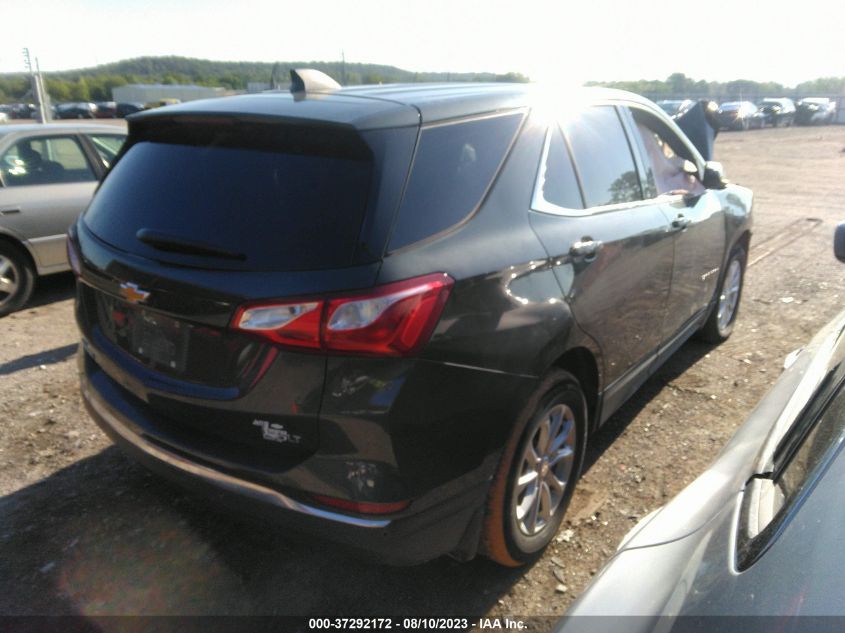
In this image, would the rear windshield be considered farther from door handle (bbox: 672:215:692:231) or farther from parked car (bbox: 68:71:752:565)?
door handle (bbox: 672:215:692:231)

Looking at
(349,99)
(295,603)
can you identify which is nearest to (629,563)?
(295,603)

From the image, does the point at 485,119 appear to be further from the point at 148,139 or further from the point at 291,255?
the point at 148,139

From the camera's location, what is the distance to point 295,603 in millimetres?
2570

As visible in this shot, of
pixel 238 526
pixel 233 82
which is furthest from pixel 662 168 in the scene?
pixel 233 82

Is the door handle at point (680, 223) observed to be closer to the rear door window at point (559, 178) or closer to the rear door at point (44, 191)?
the rear door window at point (559, 178)

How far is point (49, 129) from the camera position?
6594 mm

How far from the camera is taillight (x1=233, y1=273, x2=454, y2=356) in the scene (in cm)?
199

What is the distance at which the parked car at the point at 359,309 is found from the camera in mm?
2041

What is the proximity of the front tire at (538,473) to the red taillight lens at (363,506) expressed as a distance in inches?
17.9

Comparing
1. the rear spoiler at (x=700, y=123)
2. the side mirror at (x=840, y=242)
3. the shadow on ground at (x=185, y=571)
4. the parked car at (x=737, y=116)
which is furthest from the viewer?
the parked car at (x=737, y=116)

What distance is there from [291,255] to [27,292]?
5.20m

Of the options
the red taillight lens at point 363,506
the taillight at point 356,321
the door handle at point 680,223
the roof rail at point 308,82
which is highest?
the roof rail at point 308,82

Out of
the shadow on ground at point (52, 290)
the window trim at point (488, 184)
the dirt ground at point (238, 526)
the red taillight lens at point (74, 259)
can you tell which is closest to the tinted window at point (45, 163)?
the shadow on ground at point (52, 290)

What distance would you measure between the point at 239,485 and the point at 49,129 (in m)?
5.85
